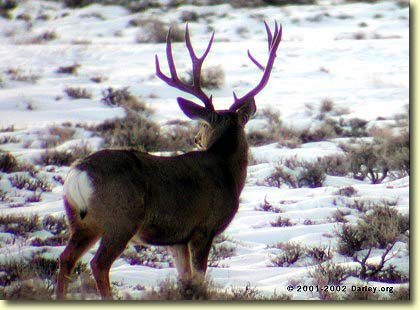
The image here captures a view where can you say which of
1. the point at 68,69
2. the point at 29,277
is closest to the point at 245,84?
the point at 68,69

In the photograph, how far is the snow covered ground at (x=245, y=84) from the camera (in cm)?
647

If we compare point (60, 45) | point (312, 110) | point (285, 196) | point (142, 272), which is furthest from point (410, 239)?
point (312, 110)

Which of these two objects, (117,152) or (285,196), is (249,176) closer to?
(285,196)

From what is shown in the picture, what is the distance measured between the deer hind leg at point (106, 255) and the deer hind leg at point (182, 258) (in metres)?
0.54

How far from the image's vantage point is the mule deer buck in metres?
5.05

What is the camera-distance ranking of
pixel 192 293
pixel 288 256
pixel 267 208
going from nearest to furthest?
1. pixel 192 293
2. pixel 288 256
3. pixel 267 208

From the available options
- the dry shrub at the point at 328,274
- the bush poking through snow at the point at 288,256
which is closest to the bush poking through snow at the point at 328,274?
the dry shrub at the point at 328,274

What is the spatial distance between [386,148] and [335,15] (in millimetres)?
1745

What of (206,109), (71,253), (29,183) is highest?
(206,109)

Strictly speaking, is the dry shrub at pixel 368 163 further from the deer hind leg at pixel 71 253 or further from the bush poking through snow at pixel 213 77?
the deer hind leg at pixel 71 253

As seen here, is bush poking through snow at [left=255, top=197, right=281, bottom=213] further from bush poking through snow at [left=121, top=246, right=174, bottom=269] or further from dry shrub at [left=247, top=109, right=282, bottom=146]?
dry shrub at [left=247, top=109, right=282, bottom=146]

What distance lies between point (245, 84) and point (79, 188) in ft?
14.2

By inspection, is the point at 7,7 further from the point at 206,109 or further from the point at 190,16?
the point at 206,109

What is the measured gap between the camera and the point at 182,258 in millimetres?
5586
